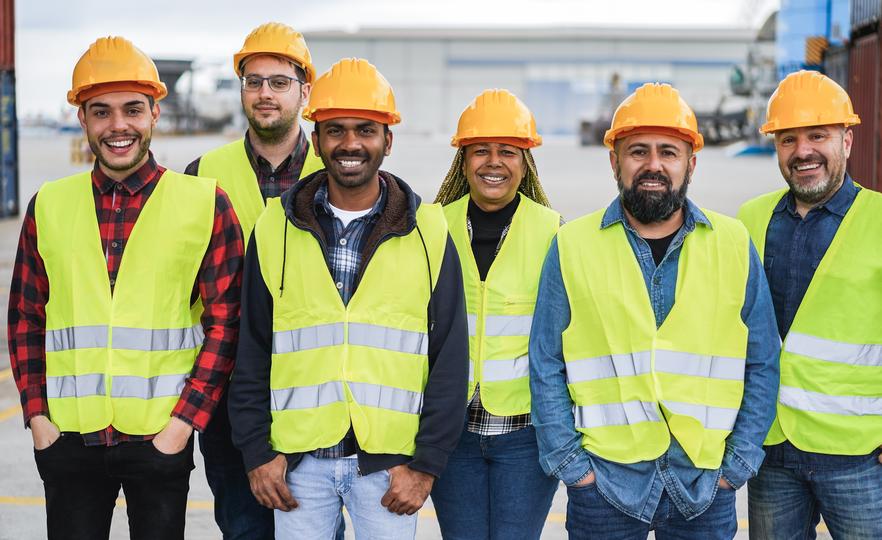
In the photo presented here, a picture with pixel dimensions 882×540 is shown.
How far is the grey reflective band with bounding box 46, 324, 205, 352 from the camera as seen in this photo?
10.8 ft

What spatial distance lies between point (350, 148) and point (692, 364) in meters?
1.30

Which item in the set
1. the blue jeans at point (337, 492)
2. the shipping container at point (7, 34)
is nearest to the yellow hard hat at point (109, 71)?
the blue jeans at point (337, 492)

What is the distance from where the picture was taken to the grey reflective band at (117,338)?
3285 millimetres

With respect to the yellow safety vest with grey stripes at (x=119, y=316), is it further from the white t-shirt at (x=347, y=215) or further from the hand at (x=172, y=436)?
the white t-shirt at (x=347, y=215)

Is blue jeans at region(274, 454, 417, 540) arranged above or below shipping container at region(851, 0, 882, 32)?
below

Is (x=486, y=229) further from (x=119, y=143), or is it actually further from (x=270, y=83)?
(x=119, y=143)

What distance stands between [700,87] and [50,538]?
7810 cm

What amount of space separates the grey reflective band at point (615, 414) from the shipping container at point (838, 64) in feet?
56.2

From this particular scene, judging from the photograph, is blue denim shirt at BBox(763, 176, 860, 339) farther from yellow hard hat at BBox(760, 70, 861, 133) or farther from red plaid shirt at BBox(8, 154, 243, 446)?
red plaid shirt at BBox(8, 154, 243, 446)

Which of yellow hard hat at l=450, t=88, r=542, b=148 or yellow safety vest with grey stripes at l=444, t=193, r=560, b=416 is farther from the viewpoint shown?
yellow hard hat at l=450, t=88, r=542, b=148

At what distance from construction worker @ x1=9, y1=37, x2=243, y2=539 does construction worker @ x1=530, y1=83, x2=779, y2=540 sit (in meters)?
1.18

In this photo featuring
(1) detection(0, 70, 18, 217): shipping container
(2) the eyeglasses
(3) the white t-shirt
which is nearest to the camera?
(3) the white t-shirt

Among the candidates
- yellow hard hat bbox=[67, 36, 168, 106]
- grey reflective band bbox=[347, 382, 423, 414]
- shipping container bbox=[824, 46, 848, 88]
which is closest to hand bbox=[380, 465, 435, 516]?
grey reflective band bbox=[347, 382, 423, 414]

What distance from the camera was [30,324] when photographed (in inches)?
134
